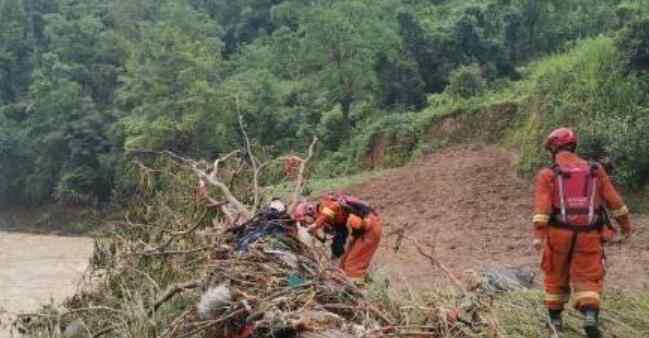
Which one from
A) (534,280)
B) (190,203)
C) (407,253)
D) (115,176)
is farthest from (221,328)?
(115,176)

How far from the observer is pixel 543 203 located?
532 cm

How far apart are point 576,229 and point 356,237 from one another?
241cm

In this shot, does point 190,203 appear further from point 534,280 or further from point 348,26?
point 348,26

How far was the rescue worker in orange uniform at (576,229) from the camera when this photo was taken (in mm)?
5309

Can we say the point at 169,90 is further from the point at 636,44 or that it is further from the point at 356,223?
the point at 356,223

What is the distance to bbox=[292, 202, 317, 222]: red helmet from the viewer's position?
7078 mm

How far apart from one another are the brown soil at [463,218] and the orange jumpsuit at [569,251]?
2118 millimetres

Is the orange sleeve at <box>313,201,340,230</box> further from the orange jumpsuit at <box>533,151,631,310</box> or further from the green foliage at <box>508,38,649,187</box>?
the green foliage at <box>508,38,649,187</box>

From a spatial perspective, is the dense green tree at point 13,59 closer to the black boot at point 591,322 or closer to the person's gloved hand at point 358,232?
the person's gloved hand at point 358,232

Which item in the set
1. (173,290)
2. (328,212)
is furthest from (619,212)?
(173,290)

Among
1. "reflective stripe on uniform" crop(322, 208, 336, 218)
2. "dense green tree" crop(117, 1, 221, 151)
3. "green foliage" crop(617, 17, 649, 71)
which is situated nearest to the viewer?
"reflective stripe on uniform" crop(322, 208, 336, 218)

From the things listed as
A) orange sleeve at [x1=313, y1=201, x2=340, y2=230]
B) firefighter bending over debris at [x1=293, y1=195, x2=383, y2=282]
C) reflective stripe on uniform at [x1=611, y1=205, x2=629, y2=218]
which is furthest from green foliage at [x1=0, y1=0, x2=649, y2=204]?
reflective stripe on uniform at [x1=611, y1=205, x2=629, y2=218]

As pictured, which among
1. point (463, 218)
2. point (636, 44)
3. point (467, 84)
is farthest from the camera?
point (467, 84)

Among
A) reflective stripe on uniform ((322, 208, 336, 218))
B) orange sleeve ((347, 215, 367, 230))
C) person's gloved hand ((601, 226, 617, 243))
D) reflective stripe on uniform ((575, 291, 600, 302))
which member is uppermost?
person's gloved hand ((601, 226, 617, 243))
